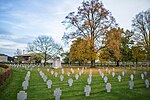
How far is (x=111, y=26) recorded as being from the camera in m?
37.5

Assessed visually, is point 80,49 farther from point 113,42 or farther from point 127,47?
point 127,47

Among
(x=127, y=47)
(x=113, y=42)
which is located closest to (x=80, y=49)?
(x=113, y=42)

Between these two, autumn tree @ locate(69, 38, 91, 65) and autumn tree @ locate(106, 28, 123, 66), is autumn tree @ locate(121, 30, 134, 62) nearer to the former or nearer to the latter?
autumn tree @ locate(106, 28, 123, 66)

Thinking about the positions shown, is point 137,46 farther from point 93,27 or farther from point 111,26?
point 93,27

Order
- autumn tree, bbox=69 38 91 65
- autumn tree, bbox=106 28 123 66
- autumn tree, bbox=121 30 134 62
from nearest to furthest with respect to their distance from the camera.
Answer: autumn tree, bbox=106 28 123 66 → autumn tree, bbox=69 38 91 65 → autumn tree, bbox=121 30 134 62

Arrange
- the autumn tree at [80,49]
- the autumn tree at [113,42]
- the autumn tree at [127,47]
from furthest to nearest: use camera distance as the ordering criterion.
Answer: the autumn tree at [127,47]
the autumn tree at [80,49]
the autumn tree at [113,42]

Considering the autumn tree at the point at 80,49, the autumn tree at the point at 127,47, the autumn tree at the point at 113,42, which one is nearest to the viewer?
the autumn tree at the point at 113,42

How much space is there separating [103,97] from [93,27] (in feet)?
91.8

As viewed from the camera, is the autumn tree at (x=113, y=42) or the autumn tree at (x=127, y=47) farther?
the autumn tree at (x=127, y=47)

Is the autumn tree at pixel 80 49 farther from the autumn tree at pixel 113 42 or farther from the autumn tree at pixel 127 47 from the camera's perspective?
the autumn tree at pixel 127 47

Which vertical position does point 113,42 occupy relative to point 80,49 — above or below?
above

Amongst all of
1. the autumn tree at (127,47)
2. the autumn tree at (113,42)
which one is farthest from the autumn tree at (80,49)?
the autumn tree at (127,47)

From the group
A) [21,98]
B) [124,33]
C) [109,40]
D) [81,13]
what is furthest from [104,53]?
[21,98]

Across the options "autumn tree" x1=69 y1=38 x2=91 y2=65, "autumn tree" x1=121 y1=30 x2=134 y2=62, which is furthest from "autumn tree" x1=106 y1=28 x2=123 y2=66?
"autumn tree" x1=121 y1=30 x2=134 y2=62
